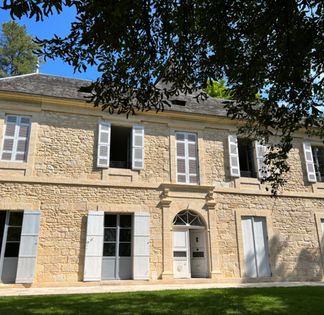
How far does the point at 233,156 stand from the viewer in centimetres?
1079

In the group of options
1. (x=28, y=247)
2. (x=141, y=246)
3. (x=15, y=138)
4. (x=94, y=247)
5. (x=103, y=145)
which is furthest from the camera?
(x=103, y=145)

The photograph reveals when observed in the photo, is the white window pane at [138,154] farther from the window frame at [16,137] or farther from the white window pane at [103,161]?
the window frame at [16,137]

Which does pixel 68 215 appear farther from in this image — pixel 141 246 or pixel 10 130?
pixel 10 130

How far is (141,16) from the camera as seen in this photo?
355 centimetres

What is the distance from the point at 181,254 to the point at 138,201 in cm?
202

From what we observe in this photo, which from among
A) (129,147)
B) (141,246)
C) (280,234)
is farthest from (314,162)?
(141,246)

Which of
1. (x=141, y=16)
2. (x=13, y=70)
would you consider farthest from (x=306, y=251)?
(x=13, y=70)

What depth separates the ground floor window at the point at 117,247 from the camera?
8.80 metres

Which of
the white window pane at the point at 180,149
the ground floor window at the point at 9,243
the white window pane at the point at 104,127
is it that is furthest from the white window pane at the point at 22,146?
the white window pane at the point at 180,149

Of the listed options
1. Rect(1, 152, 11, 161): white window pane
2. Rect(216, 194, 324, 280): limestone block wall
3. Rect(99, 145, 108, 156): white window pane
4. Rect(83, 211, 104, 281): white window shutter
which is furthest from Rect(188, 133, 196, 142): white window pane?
Rect(1, 152, 11, 161): white window pane

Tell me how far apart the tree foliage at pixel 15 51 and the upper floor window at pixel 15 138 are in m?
9.98

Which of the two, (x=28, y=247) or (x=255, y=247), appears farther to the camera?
(x=255, y=247)

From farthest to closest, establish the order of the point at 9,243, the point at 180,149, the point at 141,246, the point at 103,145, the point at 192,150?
the point at 192,150
the point at 180,149
the point at 103,145
the point at 141,246
the point at 9,243

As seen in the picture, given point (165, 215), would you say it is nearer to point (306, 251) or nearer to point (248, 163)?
point (248, 163)
